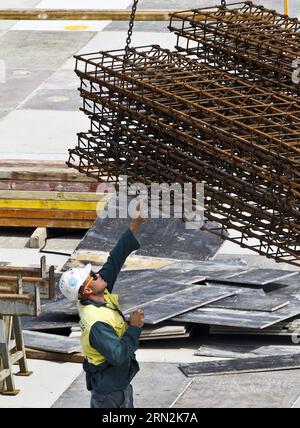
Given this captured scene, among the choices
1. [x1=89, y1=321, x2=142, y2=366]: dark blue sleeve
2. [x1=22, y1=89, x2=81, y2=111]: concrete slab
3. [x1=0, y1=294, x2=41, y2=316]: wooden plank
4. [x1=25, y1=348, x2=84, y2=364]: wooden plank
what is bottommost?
[x1=22, y1=89, x2=81, y2=111]: concrete slab

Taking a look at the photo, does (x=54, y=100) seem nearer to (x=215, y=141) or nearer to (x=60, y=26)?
(x=60, y=26)

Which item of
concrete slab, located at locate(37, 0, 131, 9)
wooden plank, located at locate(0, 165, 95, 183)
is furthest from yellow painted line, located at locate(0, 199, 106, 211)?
concrete slab, located at locate(37, 0, 131, 9)

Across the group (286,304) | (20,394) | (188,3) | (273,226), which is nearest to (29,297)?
(20,394)

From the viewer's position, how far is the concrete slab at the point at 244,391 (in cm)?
1274

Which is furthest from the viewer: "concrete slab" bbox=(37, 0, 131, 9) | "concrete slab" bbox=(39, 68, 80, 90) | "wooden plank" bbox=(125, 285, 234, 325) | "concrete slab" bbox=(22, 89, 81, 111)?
"concrete slab" bbox=(37, 0, 131, 9)

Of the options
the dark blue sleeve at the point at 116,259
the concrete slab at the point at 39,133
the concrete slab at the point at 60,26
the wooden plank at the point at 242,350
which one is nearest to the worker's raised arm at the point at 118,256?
the dark blue sleeve at the point at 116,259

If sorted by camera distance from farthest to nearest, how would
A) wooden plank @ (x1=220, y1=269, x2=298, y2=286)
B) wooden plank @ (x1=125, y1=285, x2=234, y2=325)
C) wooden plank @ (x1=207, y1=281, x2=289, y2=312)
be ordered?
wooden plank @ (x1=220, y1=269, x2=298, y2=286), wooden plank @ (x1=207, y1=281, x2=289, y2=312), wooden plank @ (x1=125, y1=285, x2=234, y2=325)

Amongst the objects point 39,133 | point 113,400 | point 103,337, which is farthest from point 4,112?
point 103,337

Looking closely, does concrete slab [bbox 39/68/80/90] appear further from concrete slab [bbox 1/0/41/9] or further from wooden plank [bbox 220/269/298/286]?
wooden plank [bbox 220/269/298/286]

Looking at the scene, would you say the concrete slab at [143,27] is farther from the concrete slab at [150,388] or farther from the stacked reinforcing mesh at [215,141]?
the concrete slab at [150,388]

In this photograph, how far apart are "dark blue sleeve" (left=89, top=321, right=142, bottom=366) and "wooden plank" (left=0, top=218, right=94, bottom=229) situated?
691 cm

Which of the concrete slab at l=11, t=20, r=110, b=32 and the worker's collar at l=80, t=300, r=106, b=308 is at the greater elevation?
the worker's collar at l=80, t=300, r=106, b=308

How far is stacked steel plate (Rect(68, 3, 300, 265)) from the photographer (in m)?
11.5

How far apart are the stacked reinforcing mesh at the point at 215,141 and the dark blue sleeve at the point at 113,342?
1.49m
